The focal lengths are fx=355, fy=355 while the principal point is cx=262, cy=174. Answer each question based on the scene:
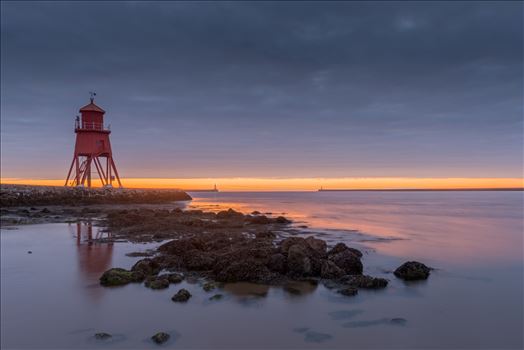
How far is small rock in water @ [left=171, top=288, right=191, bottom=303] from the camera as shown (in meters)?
7.84

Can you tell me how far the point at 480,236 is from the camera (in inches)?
823

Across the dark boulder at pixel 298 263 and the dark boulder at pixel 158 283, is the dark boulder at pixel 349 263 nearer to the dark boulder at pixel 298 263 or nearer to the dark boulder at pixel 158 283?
the dark boulder at pixel 298 263

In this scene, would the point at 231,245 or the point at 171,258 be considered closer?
the point at 171,258

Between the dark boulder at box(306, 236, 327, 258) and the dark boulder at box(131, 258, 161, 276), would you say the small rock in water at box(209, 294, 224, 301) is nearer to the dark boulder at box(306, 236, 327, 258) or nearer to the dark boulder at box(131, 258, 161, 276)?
the dark boulder at box(131, 258, 161, 276)

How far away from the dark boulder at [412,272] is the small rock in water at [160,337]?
697cm

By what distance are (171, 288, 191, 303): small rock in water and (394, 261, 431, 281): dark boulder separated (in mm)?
6140

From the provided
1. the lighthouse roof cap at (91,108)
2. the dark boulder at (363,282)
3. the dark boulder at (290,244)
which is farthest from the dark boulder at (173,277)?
the lighthouse roof cap at (91,108)

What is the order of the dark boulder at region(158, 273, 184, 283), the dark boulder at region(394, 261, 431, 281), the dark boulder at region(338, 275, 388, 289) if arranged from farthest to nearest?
the dark boulder at region(394, 261, 431, 281) → the dark boulder at region(158, 273, 184, 283) → the dark boulder at region(338, 275, 388, 289)

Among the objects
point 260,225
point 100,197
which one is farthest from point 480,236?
point 100,197

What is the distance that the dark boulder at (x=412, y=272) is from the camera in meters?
10.1

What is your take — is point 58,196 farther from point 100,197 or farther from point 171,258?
point 171,258

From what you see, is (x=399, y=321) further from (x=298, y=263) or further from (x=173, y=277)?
(x=173, y=277)

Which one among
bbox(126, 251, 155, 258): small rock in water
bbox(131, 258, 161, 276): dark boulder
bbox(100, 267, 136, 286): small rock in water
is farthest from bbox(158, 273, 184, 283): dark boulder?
bbox(126, 251, 155, 258): small rock in water

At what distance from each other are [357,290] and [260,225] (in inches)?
550
